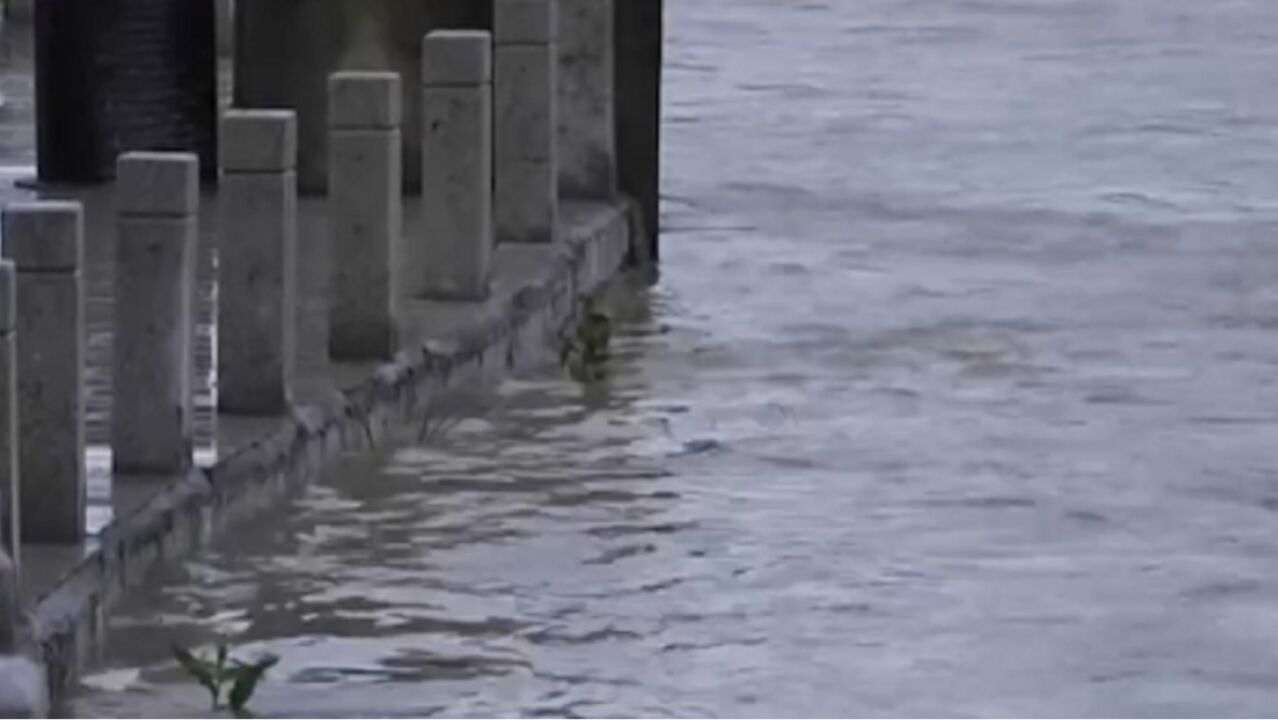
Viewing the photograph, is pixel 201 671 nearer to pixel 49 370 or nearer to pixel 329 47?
pixel 49 370

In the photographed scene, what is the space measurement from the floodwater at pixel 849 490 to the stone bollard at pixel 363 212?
35cm

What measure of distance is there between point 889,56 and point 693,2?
4.02 m

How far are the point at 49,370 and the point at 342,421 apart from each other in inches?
88.7

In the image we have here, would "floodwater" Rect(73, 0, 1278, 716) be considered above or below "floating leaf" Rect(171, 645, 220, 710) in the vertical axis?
below

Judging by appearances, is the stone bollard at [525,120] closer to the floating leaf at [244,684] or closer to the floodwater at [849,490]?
the floodwater at [849,490]

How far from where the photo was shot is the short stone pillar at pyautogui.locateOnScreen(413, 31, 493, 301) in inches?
Result: 509

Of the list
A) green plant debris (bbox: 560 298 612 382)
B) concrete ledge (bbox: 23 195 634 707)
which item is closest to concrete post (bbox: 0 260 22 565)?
concrete ledge (bbox: 23 195 634 707)

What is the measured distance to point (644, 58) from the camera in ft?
52.2

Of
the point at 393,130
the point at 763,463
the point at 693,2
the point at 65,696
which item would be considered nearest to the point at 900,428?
the point at 763,463

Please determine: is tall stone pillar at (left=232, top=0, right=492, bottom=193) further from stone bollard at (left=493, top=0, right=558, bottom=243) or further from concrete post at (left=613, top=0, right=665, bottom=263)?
stone bollard at (left=493, top=0, right=558, bottom=243)

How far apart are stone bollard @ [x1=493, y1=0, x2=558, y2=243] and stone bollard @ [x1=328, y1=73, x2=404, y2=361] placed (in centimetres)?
214

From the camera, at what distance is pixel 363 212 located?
11891 millimetres

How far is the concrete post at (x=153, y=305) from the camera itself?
980 centimetres

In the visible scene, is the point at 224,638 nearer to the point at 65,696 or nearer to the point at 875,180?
the point at 65,696
